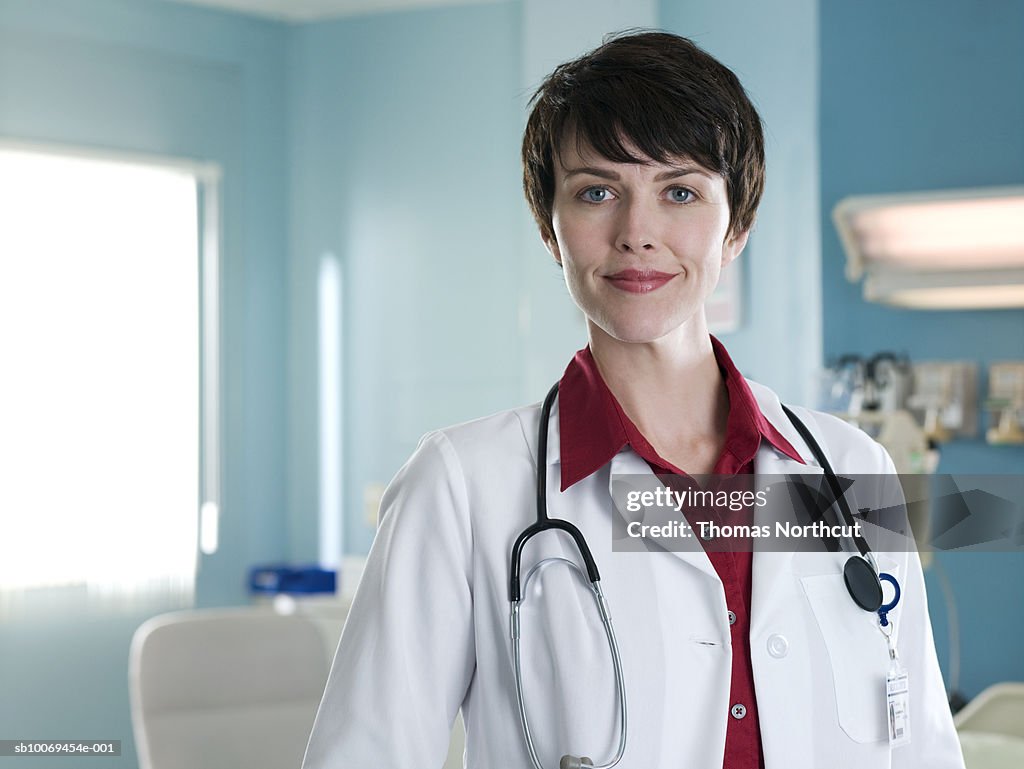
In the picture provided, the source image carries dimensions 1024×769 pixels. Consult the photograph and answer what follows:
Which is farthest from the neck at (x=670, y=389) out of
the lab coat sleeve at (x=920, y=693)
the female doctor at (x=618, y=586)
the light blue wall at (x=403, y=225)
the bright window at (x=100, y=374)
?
the bright window at (x=100, y=374)

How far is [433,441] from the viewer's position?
1.01m

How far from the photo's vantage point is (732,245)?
3.54ft

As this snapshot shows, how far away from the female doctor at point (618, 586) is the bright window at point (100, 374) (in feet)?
8.75

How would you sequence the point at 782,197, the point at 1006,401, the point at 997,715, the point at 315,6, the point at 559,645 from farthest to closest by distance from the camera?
1. the point at 315,6
2. the point at 782,197
3. the point at 1006,401
4. the point at 997,715
5. the point at 559,645

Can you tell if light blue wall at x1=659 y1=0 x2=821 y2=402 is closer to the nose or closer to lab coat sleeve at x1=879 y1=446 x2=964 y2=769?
lab coat sleeve at x1=879 y1=446 x2=964 y2=769

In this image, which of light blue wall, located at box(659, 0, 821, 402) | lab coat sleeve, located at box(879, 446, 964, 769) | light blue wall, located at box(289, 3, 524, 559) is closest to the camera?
lab coat sleeve, located at box(879, 446, 964, 769)

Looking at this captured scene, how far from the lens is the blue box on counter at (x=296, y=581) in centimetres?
365

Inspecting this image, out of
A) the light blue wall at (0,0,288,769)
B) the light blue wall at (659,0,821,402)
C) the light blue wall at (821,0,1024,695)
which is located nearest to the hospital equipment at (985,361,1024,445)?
the light blue wall at (821,0,1024,695)

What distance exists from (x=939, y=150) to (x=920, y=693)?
1683mm

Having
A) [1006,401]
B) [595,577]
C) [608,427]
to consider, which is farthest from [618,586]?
[1006,401]

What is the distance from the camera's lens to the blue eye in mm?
983

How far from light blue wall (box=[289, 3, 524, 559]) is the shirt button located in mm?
2662

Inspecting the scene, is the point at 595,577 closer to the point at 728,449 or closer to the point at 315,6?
the point at 728,449

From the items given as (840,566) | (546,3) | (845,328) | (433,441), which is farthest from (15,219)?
(840,566)
